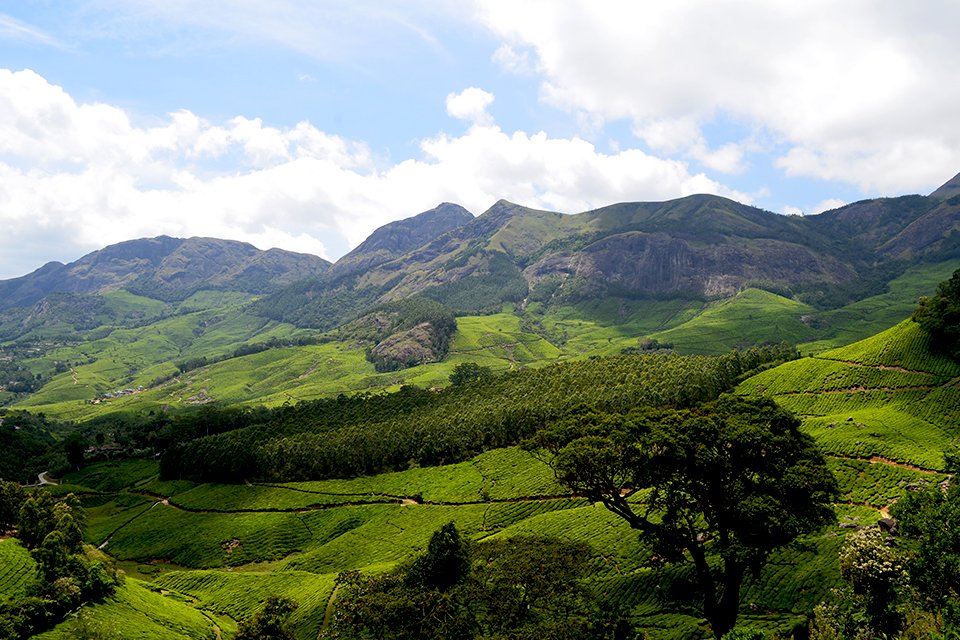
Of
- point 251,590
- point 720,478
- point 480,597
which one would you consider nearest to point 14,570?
point 251,590

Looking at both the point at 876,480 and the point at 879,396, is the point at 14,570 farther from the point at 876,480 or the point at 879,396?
the point at 879,396

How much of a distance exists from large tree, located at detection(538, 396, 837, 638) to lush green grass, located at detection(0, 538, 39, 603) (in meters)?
74.3

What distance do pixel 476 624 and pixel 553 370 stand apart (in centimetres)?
14945

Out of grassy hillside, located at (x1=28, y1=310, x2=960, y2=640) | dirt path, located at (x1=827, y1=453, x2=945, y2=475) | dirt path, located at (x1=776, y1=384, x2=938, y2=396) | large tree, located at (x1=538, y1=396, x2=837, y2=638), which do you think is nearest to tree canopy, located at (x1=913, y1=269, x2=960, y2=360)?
grassy hillside, located at (x1=28, y1=310, x2=960, y2=640)

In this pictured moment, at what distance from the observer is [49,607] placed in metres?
67.7

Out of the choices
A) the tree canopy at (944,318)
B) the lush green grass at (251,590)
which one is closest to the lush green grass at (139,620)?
the lush green grass at (251,590)

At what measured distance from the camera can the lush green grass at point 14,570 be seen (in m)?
68.4

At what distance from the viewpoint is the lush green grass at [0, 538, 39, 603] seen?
68.4 m

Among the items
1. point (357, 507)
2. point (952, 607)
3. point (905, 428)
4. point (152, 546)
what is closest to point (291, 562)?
point (357, 507)

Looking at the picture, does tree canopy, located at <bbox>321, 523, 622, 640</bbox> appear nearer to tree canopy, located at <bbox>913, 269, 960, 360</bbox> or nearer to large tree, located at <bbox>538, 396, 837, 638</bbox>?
large tree, located at <bbox>538, 396, 837, 638</bbox>

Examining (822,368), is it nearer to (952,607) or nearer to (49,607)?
(952,607)

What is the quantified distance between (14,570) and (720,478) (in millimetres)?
93520

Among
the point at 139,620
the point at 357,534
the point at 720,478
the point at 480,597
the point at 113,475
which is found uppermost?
the point at 720,478

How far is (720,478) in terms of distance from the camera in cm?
4638
